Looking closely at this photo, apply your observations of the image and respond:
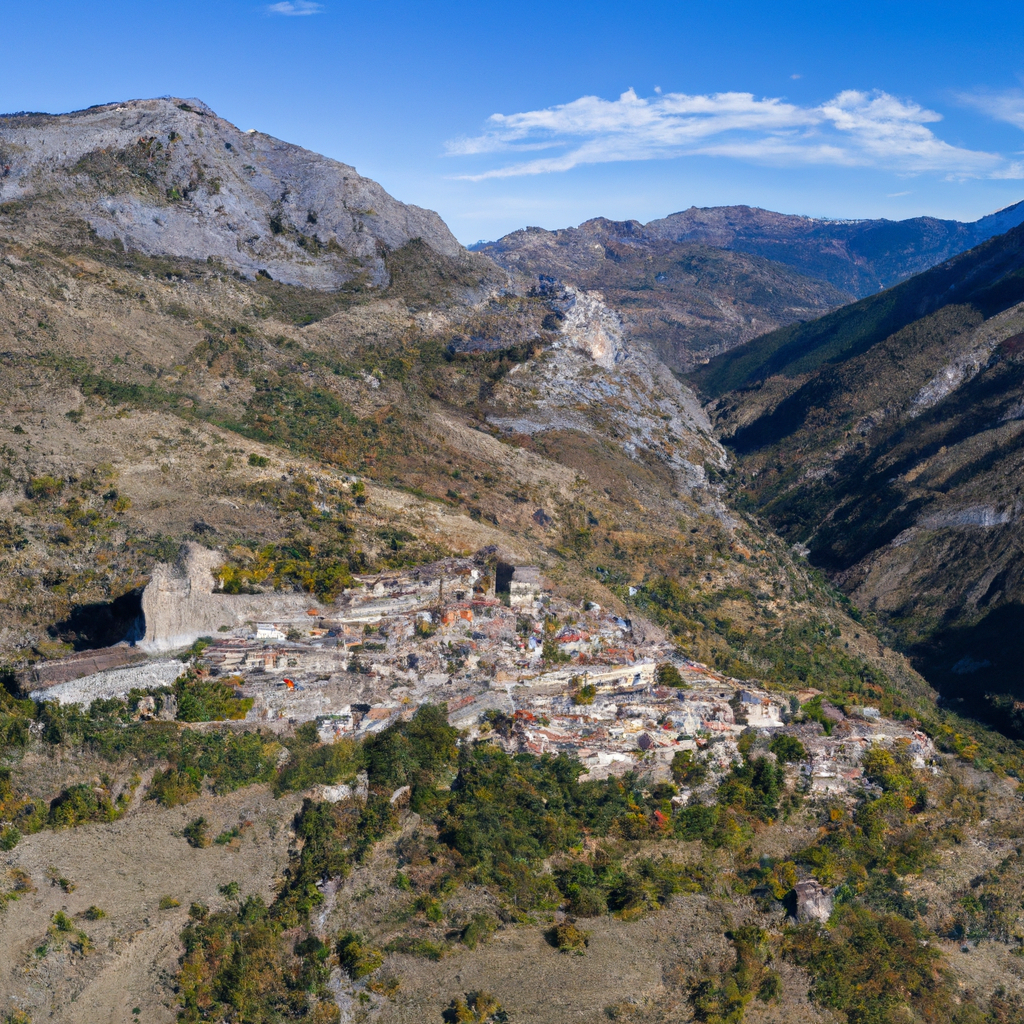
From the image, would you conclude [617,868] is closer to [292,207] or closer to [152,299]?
[152,299]

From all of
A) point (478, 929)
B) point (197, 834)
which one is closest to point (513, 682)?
point (478, 929)

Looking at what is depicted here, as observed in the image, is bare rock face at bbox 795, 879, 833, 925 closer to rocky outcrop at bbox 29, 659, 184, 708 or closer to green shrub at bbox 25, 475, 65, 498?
rocky outcrop at bbox 29, 659, 184, 708

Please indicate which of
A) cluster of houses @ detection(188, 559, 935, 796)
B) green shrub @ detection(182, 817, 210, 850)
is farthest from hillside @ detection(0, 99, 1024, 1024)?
cluster of houses @ detection(188, 559, 935, 796)

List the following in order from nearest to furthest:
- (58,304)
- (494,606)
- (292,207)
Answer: (494,606) < (58,304) < (292,207)

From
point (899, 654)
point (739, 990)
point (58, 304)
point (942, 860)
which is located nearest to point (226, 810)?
point (739, 990)

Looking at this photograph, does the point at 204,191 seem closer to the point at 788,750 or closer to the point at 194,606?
the point at 194,606

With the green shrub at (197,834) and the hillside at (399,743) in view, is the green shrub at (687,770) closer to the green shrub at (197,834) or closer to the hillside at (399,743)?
the hillside at (399,743)

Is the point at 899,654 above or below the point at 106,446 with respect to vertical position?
below
